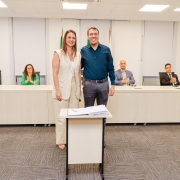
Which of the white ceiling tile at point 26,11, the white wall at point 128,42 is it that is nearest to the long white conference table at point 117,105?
the white ceiling tile at point 26,11

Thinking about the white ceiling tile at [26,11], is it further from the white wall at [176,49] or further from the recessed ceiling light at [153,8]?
the white wall at [176,49]

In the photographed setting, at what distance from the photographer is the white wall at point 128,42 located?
6500 mm

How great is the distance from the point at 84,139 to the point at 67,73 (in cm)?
83

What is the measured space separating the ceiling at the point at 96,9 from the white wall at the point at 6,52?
0.53 metres

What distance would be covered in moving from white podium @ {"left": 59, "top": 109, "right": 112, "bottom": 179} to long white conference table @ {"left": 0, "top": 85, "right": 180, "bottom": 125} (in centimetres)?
150

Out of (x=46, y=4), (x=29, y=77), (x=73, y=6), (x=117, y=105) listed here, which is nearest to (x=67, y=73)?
(x=117, y=105)

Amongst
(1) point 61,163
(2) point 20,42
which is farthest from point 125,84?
(2) point 20,42

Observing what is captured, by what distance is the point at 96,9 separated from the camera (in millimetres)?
5039

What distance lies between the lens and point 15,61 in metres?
6.33

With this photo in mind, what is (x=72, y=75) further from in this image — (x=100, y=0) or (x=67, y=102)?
(x=100, y=0)

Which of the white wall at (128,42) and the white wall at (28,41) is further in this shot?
the white wall at (128,42)

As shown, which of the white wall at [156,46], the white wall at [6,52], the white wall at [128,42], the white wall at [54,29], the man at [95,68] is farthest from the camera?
the white wall at [156,46]

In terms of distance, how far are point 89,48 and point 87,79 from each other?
37cm

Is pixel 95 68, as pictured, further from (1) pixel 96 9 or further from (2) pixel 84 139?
(1) pixel 96 9
